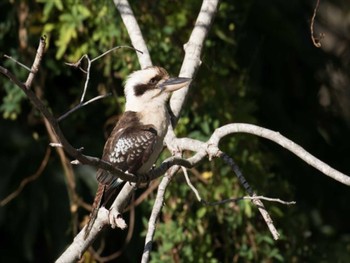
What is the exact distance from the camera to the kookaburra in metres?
3.60

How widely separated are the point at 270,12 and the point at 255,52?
0.89 feet

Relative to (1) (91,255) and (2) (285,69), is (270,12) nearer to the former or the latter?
(2) (285,69)

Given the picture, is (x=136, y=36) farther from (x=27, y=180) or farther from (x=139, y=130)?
(x=27, y=180)

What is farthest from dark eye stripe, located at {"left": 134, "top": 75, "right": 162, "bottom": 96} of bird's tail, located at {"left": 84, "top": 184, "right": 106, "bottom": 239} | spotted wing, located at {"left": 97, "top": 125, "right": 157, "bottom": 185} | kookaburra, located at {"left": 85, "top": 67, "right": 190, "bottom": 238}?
bird's tail, located at {"left": 84, "top": 184, "right": 106, "bottom": 239}

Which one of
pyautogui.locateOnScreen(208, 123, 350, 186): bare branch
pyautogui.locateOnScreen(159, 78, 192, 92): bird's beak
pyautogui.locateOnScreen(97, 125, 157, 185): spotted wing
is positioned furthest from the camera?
pyautogui.locateOnScreen(159, 78, 192, 92): bird's beak

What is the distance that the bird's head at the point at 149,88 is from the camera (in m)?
3.83

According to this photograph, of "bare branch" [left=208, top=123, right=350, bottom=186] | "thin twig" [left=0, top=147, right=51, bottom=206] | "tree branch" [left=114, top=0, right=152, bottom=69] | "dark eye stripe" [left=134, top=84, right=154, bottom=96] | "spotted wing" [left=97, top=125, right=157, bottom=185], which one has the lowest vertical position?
"thin twig" [left=0, top=147, right=51, bottom=206]

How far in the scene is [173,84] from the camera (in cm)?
380

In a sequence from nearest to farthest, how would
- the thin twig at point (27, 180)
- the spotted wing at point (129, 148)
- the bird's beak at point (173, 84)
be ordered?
the spotted wing at point (129, 148), the bird's beak at point (173, 84), the thin twig at point (27, 180)

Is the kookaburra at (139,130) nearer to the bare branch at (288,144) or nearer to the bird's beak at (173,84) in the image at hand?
the bird's beak at (173,84)

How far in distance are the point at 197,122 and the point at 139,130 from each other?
0.99m

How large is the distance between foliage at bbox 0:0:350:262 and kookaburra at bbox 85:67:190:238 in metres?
0.70

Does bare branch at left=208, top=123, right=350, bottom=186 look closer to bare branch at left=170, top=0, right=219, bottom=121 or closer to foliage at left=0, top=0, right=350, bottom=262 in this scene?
A: bare branch at left=170, top=0, right=219, bottom=121

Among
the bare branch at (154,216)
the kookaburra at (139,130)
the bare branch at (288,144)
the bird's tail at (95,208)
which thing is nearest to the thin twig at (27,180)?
the kookaburra at (139,130)
